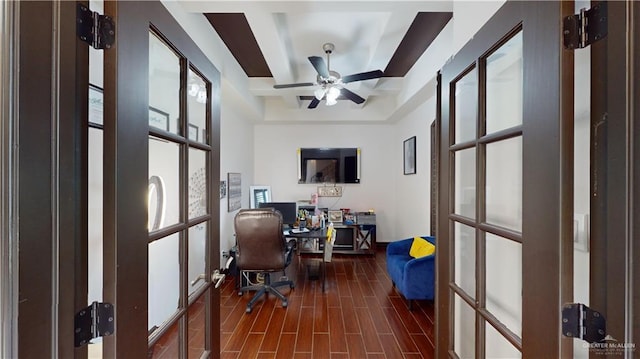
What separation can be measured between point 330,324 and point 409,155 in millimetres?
2965

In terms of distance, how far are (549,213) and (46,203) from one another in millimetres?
1298

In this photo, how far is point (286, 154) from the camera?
5.08 meters

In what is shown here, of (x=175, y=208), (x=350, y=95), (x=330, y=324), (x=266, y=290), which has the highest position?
(x=350, y=95)

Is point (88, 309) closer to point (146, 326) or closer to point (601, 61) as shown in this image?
point (146, 326)

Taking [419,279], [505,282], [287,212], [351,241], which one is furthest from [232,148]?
[505,282]

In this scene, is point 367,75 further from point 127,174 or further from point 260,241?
point 127,174

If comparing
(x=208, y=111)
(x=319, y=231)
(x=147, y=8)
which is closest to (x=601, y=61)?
(x=147, y=8)

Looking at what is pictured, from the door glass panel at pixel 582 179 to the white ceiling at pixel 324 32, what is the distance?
1370 millimetres

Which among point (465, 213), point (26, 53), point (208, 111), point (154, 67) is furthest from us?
point (208, 111)

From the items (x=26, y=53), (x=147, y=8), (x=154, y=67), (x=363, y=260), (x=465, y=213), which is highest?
(x=147, y=8)

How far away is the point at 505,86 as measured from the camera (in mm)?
1016

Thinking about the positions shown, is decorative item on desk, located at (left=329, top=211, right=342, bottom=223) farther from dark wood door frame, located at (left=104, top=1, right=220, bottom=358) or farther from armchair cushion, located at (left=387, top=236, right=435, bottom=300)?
dark wood door frame, located at (left=104, top=1, right=220, bottom=358)

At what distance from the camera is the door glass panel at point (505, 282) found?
3.13 ft

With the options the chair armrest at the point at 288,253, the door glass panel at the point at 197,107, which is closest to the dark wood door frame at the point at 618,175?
the door glass panel at the point at 197,107
